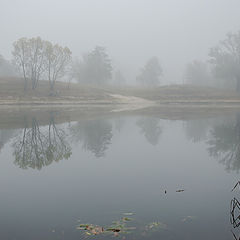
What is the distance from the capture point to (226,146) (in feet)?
52.5

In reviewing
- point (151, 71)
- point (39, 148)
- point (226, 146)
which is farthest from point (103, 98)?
point (151, 71)

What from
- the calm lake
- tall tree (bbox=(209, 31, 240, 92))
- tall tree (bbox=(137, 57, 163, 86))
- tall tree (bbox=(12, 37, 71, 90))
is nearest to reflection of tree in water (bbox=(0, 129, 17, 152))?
the calm lake

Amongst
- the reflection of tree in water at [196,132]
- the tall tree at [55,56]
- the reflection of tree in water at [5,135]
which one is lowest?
the reflection of tree in water at [5,135]

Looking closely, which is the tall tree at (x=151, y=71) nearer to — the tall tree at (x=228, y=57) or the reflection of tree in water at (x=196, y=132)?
the tall tree at (x=228, y=57)

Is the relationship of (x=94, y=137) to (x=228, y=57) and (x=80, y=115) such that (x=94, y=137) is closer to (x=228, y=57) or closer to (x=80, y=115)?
(x=80, y=115)

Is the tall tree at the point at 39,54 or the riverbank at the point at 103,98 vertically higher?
the tall tree at the point at 39,54

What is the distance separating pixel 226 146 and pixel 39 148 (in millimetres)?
10768

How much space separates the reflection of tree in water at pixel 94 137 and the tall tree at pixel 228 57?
55404 mm

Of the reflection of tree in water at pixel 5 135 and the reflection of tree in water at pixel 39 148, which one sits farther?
the reflection of tree in water at pixel 5 135

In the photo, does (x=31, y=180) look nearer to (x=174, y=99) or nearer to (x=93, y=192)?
(x=93, y=192)

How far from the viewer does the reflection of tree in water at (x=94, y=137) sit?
16047 mm

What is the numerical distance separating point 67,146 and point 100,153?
8.77 feet

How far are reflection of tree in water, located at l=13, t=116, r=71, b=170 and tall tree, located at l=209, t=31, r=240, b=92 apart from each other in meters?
59.8

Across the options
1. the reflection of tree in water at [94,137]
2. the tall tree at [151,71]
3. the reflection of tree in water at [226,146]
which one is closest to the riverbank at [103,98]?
the reflection of tree in water at [94,137]
